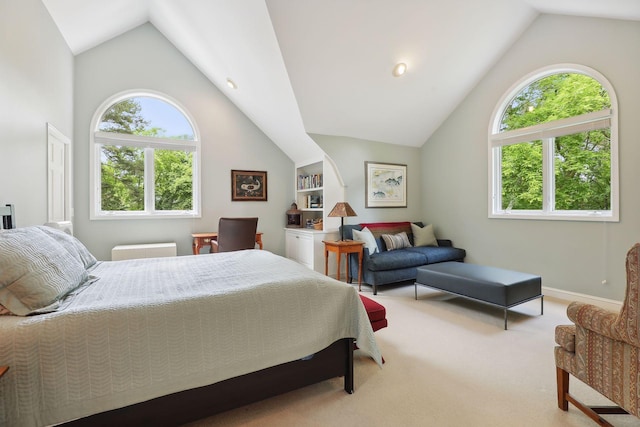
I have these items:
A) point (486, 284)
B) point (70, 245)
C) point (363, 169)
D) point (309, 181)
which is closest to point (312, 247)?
point (309, 181)

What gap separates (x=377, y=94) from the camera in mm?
4219

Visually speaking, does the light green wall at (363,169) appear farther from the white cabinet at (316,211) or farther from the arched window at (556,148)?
the arched window at (556,148)

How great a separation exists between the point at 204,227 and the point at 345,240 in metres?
2.29

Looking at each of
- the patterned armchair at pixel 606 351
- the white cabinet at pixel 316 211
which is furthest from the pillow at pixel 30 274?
the white cabinet at pixel 316 211

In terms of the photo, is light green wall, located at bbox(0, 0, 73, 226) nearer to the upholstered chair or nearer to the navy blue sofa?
the upholstered chair

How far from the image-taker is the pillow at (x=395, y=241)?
464 cm

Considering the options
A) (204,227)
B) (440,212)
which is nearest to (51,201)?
(204,227)

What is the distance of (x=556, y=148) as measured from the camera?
12.6ft

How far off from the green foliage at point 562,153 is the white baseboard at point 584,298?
103 centimetres

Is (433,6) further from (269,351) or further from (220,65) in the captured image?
(269,351)

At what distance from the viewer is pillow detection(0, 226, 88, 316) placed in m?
1.25

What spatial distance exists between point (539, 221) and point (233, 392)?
4149 mm

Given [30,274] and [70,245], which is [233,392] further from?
[70,245]

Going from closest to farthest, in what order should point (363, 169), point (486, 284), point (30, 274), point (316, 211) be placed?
point (30, 274), point (486, 284), point (363, 169), point (316, 211)
